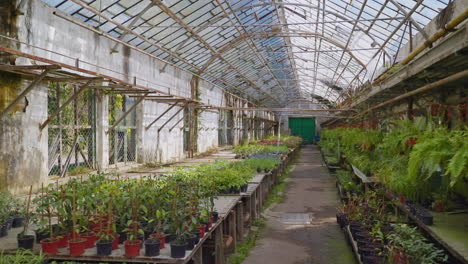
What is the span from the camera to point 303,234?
7.59 m

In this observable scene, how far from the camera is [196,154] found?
1794 cm

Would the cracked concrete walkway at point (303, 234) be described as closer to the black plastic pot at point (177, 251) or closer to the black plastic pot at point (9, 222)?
the black plastic pot at point (177, 251)

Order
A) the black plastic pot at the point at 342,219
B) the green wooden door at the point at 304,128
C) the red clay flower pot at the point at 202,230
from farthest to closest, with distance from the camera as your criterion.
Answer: the green wooden door at the point at 304,128
the black plastic pot at the point at 342,219
the red clay flower pot at the point at 202,230

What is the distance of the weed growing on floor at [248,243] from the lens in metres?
6.09

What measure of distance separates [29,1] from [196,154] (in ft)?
37.2

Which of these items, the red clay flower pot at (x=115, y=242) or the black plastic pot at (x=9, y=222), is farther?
the black plastic pot at (x=9, y=222)

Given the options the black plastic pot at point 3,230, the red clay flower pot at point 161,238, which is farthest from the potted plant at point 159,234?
the black plastic pot at point 3,230

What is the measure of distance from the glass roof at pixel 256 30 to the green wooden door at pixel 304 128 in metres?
19.5

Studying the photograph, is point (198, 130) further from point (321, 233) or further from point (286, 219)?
point (321, 233)

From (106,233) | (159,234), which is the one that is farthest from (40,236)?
(159,234)

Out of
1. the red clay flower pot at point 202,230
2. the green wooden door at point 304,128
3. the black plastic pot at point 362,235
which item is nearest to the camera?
the red clay flower pot at point 202,230

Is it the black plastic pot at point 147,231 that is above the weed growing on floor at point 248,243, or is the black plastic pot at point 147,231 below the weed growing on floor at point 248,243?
above

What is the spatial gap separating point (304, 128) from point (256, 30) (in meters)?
29.4

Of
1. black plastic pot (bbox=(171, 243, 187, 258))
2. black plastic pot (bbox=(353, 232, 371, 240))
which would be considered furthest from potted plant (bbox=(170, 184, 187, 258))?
black plastic pot (bbox=(353, 232, 371, 240))
